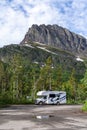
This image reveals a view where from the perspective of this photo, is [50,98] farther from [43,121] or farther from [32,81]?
[43,121]

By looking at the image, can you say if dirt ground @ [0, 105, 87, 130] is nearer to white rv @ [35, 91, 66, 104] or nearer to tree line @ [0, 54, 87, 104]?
white rv @ [35, 91, 66, 104]

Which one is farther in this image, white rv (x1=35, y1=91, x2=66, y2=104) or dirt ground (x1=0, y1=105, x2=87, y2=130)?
white rv (x1=35, y1=91, x2=66, y2=104)

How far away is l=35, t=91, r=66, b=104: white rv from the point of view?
7588cm

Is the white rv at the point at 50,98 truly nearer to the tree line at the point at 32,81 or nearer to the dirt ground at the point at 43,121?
the tree line at the point at 32,81

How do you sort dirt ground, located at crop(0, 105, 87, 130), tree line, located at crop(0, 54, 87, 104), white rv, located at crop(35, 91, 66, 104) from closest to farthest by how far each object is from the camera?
dirt ground, located at crop(0, 105, 87, 130) < white rv, located at crop(35, 91, 66, 104) < tree line, located at crop(0, 54, 87, 104)

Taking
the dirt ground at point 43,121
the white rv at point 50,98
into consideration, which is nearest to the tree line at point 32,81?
the white rv at point 50,98

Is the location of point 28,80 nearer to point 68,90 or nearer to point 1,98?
point 68,90

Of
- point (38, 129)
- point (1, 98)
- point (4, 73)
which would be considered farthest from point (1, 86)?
point (38, 129)

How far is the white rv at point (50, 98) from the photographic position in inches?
2987

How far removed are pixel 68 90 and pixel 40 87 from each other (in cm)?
1632

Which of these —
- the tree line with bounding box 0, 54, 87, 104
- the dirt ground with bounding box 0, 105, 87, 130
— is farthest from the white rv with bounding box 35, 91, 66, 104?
the dirt ground with bounding box 0, 105, 87, 130

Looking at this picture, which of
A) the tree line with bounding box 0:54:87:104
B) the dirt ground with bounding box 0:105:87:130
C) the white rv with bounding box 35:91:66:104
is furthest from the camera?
the tree line with bounding box 0:54:87:104

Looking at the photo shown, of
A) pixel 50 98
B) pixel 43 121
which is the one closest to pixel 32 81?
pixel 50 98

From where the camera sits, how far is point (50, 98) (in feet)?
251
